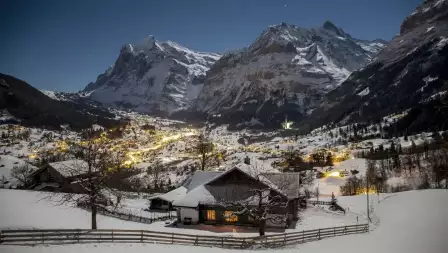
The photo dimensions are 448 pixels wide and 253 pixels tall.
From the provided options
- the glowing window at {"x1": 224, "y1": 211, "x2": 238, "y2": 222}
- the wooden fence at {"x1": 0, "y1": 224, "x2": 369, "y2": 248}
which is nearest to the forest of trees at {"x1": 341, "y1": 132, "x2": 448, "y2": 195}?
the glowing window at {"x1": 224, "y1": 211, "x2": 238, "y2": 222}

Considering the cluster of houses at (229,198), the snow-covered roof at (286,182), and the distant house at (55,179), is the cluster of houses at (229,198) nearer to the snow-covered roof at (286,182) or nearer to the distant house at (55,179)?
the snow-covered roof at (286,182)

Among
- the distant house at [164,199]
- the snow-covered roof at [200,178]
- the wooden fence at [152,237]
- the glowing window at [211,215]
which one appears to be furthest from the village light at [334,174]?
the glowing window at [211,215]

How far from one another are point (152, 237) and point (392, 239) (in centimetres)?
3072

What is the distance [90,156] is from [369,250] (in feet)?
105

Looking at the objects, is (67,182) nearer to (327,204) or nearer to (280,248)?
(280,248)

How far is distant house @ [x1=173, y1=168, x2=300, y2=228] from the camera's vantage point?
48.9 metres

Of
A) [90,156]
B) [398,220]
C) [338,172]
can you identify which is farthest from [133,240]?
[338,172]

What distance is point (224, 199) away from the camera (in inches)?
1908

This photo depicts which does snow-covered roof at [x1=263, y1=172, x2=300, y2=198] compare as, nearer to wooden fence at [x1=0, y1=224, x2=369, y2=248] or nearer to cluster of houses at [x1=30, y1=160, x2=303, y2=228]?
cluster of houses at [x1=30, y1=160, x2=303, y2=228]

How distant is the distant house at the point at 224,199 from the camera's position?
4894 centimetres

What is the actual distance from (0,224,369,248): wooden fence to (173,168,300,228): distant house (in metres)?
7.31

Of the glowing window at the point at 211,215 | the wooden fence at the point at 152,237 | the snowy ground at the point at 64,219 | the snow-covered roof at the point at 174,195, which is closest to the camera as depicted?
the wooden fence at the point at 152,237

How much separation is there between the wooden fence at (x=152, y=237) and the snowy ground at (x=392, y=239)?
100cm

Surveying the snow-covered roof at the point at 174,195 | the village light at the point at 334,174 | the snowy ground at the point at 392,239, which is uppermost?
the snow-covered roof at the point at 174,195
